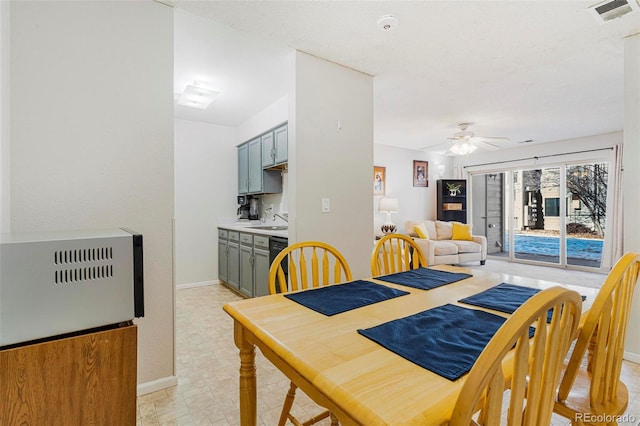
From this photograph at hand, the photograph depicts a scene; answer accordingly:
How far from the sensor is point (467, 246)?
231 inches

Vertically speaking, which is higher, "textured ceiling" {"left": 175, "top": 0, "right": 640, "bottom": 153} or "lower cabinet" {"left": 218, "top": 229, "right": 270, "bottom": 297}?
"textured ceiling" {"left": 175, "top": 0, "right": 640, "bottom": 153}

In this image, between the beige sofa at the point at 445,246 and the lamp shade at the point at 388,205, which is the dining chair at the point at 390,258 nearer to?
the beige sofa at the point at 445,246

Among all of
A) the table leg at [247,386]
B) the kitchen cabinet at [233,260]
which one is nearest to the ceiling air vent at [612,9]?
the table leg at [247,386]

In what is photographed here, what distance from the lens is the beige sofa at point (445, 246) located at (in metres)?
5.43

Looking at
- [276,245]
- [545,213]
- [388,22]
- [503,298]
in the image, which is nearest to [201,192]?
[276,245]

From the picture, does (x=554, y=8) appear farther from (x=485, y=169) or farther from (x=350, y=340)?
(x=485, y=169)

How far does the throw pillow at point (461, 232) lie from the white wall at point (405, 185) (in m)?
0.86

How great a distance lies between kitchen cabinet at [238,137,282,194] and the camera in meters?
4.17

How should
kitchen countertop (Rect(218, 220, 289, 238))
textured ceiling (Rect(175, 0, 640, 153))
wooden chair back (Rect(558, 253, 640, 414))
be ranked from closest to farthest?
wooden chair back (Rect(558, 253, 640, 414)) → textured ceiling (Rect(175, 0, 640, 153)) → kitchen countertop (Rect(218, 220, 289, 238))

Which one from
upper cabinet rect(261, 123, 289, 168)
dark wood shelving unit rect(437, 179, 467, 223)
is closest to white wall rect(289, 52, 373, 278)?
upper cabinet rect(261, 123, 289, 168)

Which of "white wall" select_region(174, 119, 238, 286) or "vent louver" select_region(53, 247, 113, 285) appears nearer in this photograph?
"vent louver" select_region(53, 247, 113, 285)

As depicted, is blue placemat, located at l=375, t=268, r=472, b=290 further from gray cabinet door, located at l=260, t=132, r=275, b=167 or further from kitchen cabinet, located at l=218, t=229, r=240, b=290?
kitchen cabinet, located at l=218, t=229, r=240, b=290

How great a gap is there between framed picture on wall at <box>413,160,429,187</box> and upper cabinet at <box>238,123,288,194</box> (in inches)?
147

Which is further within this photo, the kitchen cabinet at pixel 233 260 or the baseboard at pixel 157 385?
the kitchen cabinet at pixel 233 260
